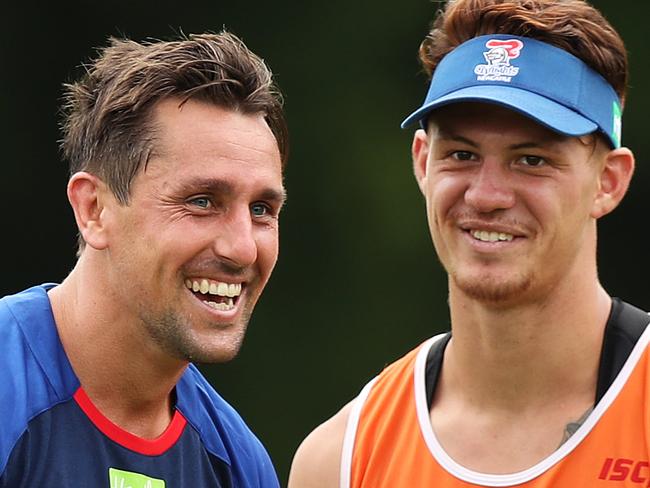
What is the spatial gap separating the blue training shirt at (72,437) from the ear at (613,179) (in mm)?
1299

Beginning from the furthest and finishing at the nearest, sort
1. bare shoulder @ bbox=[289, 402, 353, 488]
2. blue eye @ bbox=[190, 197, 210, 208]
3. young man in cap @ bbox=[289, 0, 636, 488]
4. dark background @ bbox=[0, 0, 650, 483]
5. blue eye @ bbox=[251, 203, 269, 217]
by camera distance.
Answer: dark background @ bbox=[0, 0, 650, 483] < blue eye @ bbox=[251, 203, 269, 217] < blue eye @ bbox=[190, 197, 210, 208] < bare shoulder @ bbox=[289, 402, 353, 488] < young man in cap @ bbox=[289, 0, 636, 488]

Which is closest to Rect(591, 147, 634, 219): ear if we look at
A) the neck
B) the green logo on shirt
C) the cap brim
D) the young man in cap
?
the young man in cap

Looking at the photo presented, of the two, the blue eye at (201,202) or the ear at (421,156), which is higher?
the ear at (421,156)

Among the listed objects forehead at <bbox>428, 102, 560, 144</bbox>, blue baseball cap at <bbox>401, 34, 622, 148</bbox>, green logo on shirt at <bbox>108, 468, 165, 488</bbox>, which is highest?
blue baseball cap at <bbox>401, 34, 622, 148</bbox>

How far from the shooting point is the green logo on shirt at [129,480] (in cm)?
407

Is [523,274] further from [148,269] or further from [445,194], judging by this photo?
[148,269]

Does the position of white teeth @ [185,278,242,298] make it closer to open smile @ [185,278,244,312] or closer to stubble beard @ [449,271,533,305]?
open smile @ [185,278,244,312]

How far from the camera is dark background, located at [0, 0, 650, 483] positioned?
7633 millimetres

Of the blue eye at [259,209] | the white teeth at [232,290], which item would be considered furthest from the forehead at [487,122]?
the white teeth at [232,290]

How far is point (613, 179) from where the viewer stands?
154 inches

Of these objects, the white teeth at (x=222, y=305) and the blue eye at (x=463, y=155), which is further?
the white teeth at (x=222, y=305)

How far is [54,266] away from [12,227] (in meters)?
0.28

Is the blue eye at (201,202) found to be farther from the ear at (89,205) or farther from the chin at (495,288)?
the chin at (495,288)

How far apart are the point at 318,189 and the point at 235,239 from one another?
383cm
